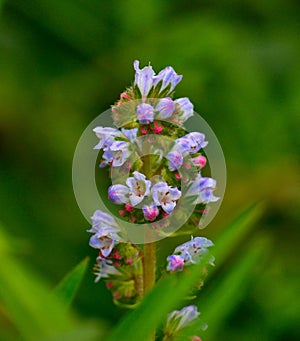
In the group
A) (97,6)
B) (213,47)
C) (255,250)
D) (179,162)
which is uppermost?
(97,6)

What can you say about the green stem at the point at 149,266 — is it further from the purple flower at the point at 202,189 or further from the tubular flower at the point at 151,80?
the tubular flower at the point at 151,80

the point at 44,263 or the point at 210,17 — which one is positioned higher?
the point at 210,17

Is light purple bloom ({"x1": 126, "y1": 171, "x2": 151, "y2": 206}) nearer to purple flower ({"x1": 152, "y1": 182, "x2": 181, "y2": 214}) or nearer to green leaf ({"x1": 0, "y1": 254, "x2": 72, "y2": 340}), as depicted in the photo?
purple flower ({"x1": 152, "y1": 182, "x2": 181, "y2": 214})

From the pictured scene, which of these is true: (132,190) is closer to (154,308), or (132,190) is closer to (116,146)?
(116,146)

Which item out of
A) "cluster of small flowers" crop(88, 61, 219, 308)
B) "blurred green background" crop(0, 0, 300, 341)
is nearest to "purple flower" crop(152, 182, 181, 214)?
"cluster of small flowers" crop(88, 61, 219, 308)

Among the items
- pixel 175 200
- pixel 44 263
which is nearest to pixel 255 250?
pixel 175 200

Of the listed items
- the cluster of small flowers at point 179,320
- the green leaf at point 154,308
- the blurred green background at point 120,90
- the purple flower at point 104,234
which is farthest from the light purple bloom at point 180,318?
the blurred green background at point 120,90

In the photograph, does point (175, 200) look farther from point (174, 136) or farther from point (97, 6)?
point (97, 6)
